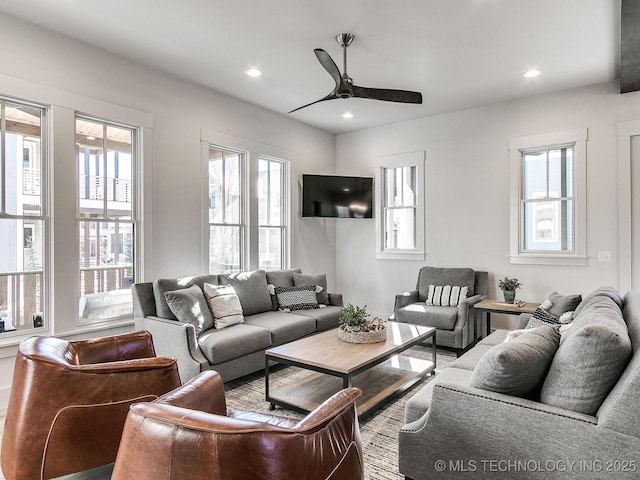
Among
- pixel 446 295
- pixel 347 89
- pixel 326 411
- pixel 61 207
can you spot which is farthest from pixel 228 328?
pixel 446 295

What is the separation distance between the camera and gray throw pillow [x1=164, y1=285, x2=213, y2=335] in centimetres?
346

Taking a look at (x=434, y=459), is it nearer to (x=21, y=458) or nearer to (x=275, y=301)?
(x=21, y=458)

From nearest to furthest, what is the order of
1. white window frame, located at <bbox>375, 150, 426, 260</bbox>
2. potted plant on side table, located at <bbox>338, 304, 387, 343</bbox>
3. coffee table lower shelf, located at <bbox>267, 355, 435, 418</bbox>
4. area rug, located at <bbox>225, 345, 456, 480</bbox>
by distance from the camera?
area rug, located at <bbox>225, 345, 456, 480</bbox> → coffee table lower shelf, located at <bbox>267, 355, 435, 418</bbox> → potted plant on side table, located at <bbox>338, 304, 387, 343</bbox> → white window frame, located at <bbox>375, 150, 426, 260</bbox>

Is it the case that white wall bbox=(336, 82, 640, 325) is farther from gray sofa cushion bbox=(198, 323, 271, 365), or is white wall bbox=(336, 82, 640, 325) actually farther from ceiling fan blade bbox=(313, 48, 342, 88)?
gray sofa cushion bbox=(198, 323, 271, 365)

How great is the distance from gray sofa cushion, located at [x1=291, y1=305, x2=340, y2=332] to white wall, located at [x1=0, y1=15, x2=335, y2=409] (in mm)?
1310

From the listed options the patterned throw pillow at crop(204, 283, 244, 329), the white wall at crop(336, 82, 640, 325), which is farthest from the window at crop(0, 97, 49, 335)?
the white wall at crop(336, 82, 640, 325)

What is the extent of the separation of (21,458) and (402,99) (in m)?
3.55

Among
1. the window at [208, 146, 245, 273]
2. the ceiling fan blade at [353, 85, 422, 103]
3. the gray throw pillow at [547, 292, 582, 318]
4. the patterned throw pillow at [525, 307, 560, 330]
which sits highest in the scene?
the ceiling fan blade at [353, 85, 422, 103]

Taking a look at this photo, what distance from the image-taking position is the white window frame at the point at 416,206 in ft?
18.7

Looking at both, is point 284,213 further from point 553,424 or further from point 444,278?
point 553,424

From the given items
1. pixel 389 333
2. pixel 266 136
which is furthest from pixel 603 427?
pixel 266 136

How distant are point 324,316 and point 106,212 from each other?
97.0 inches

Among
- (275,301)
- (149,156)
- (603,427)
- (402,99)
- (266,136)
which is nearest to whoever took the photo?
(603,427)

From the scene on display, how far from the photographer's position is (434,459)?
1.77m
